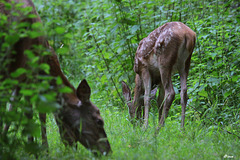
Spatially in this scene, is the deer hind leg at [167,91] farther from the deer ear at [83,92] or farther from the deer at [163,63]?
the deer ear at [83,92]

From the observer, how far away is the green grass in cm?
409

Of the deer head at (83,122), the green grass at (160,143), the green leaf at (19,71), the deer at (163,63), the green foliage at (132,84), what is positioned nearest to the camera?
the green leaf at (19,71)

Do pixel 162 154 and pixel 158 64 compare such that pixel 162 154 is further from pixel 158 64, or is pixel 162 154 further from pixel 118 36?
pixel 118 36

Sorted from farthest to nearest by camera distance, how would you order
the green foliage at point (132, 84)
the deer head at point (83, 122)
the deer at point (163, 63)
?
1. the deer at point (163, 63)
2. the deer head at point (83, 122)
3. the green foliage at point (132, 84)

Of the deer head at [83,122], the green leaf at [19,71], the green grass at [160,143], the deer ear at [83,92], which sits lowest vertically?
the green grass at [160,143]

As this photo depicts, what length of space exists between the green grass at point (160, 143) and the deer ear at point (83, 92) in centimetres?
67

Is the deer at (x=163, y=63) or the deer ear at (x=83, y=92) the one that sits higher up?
the deer ear at (x=83, y=92)

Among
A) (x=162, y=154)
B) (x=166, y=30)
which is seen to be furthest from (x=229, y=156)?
(x=166, y=30)

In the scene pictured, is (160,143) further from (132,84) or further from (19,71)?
(132,84)

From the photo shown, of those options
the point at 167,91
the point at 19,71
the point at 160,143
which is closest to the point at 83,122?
the point at 160,143

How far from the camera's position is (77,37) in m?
11.7

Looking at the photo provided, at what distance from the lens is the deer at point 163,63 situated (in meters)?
5.91

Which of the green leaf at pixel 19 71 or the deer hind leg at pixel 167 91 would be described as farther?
the deer hind leg at pixel 167 91

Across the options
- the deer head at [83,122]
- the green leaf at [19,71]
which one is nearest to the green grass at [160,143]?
the deer head at [83,122]
